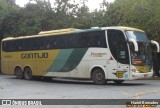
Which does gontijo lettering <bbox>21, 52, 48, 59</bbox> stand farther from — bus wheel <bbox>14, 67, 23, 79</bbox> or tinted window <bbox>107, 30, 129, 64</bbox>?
tinted window <bbox>107, 30, 129, 64</bbox>

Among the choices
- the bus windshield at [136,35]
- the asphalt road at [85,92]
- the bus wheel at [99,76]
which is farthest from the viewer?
the bus wheel at [99,76]

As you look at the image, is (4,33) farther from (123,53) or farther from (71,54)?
(123,53)

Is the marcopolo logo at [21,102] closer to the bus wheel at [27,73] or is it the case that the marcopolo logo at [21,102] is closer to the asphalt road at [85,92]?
the asphalt road at [85,92]

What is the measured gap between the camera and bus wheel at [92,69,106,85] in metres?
22.3

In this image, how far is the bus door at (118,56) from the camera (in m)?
21.3

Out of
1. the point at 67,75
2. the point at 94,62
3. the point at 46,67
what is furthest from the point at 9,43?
the point at 94,62

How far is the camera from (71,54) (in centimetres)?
2436

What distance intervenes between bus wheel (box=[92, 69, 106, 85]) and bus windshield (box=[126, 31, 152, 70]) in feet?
7.19

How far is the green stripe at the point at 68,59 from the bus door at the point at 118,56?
2.16 meters

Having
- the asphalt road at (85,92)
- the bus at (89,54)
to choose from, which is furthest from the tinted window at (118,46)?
the asphalt road at (85,92)

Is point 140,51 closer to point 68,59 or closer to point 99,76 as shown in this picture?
point 99,76

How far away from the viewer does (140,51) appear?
21.6m

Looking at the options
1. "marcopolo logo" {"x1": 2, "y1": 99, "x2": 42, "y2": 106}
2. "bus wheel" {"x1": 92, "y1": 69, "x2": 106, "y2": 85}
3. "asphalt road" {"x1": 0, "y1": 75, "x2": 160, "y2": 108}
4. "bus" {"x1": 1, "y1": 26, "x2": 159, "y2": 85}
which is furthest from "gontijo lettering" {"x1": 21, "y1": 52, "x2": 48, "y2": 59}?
"marcopolo logo" {"x1": 2, "y1": 99, "x2": 42, "y2": 106}

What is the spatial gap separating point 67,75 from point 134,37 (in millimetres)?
5599
